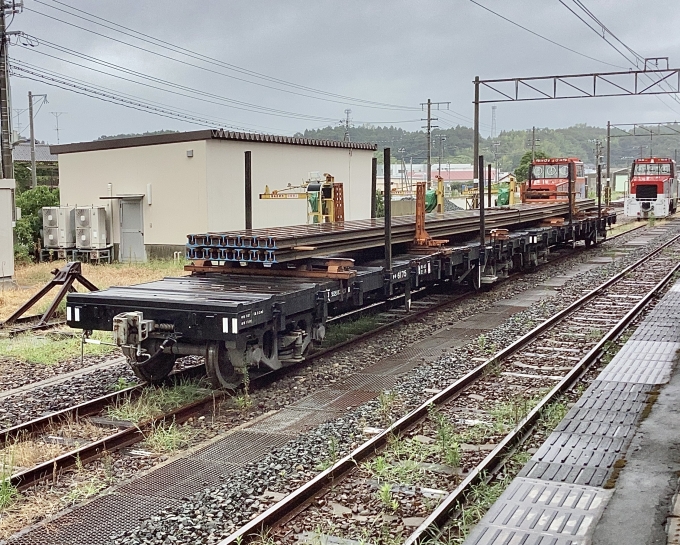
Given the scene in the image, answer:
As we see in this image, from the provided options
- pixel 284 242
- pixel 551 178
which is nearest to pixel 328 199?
pixel 284 242

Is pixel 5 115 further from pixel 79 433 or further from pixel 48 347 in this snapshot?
pixel 79 433

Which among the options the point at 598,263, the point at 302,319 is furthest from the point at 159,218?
the point at 302,319

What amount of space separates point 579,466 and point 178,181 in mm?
19478

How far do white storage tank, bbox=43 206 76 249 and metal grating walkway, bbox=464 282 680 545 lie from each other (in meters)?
19.8

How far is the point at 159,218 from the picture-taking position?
2447 cm

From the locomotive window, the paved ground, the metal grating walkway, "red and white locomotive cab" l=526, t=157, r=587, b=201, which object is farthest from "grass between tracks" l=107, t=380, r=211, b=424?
the locomotive window

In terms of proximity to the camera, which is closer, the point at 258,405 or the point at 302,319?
the point at 258,405

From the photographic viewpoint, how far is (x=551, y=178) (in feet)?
97.5

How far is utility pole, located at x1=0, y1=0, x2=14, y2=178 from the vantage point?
69.6 feet

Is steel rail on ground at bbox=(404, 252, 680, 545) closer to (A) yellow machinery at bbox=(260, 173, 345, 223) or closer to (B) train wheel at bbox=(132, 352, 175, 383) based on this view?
(B) train wheel at bbox=(132, 352, 175, 383)

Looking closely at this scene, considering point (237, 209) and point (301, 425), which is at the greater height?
point (237, 209)

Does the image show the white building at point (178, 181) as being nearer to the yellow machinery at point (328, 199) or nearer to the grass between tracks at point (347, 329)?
the yellow machinery at point (328, 199)

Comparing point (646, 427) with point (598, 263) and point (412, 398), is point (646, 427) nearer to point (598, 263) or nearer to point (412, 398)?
point (412, 398)

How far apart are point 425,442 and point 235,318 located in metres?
2.26
